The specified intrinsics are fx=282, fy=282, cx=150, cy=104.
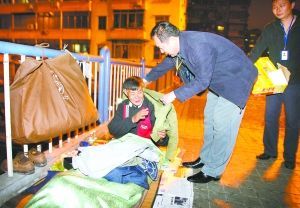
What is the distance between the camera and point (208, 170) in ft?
10.1

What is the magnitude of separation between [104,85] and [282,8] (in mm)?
2813

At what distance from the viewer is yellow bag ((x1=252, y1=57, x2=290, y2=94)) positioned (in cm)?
331

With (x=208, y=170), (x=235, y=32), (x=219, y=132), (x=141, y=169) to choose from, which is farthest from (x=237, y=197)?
(x=235, y=32)

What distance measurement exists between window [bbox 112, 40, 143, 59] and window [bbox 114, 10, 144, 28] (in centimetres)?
175

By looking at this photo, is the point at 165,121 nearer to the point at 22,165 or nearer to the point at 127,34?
the point at 22,165

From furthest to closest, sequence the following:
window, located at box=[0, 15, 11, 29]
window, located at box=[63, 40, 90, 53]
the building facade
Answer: window, located at box=[0, 15, 11, 29] < window, located at box=[63, 40, 90, 53] < the building facade

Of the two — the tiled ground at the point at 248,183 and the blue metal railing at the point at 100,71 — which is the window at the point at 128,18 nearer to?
the blue metal railing at the point at 100,71

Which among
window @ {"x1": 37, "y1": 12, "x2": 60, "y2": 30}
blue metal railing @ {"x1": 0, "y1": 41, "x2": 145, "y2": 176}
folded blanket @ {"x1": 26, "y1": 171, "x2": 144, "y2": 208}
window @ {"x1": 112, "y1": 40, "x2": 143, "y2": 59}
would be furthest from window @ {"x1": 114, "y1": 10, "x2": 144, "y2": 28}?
folded blanket @ {"x1": 26, "y1": 171, "x2": 144, "y2": 208}

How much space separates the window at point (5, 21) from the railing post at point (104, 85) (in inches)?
1505

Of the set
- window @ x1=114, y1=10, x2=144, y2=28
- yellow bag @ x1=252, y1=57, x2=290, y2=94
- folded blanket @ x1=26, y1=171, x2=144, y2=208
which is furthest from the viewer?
window @ x1=114, y1=10, x2=144, y2=28

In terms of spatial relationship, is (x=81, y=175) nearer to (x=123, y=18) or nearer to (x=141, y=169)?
(x=141, y=169)

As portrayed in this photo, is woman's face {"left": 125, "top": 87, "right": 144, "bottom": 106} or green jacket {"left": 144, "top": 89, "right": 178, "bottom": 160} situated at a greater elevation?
woman's face {"left": 125, "top": 87, "right": 144, "bottom": 106}

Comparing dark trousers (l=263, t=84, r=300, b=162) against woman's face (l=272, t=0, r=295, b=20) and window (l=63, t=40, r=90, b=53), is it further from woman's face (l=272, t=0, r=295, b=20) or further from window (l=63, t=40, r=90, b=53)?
window (l=63, t=40, r=90, b=53)

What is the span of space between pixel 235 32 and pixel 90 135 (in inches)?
2011
